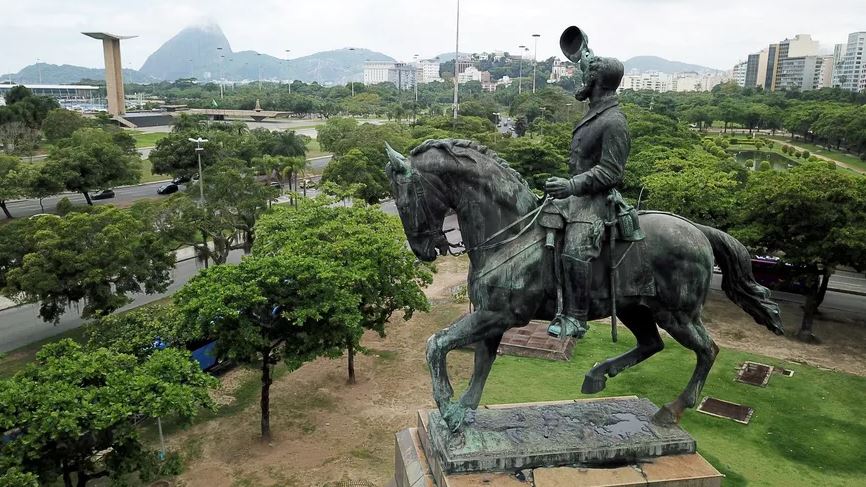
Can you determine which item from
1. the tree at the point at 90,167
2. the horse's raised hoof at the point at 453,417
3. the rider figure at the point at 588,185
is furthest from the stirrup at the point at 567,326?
the tree at the point at 90,167

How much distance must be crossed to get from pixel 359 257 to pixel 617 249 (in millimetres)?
9634

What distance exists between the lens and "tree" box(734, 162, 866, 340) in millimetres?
19891

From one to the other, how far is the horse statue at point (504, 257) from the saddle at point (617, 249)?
9 cm

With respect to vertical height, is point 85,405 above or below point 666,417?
below

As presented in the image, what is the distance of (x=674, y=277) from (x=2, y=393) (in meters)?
9.59

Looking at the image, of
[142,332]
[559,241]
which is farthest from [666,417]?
[142,332]

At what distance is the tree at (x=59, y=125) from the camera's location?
6081 centimetres

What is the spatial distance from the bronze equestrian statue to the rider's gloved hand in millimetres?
12

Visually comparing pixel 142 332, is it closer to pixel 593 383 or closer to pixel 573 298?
pixel 593 383

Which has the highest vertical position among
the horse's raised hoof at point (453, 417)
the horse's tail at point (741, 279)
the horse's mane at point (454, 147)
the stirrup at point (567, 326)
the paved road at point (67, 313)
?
the horse's mane at point (454, 147)

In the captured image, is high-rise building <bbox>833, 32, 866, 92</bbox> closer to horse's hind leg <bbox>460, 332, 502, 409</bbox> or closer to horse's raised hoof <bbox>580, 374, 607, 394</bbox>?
horse's raised hoof <bbox>580, 374, 607, 394</bbox>

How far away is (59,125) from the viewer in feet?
201

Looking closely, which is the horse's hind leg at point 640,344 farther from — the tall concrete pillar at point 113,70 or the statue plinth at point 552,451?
the tall concrete pillar at point 113,70

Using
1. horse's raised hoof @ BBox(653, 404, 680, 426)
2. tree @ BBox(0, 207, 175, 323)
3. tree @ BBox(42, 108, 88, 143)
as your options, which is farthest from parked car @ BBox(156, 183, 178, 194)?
horse's raised hoof @ BBox(653, 404, 680, 426)
